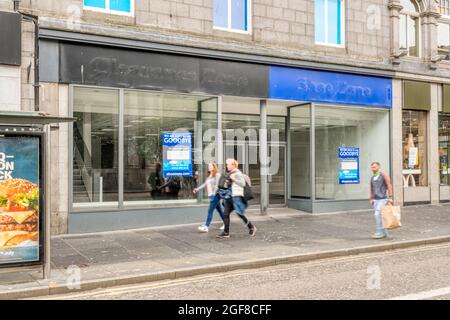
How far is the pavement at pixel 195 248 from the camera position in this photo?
7.59 metres

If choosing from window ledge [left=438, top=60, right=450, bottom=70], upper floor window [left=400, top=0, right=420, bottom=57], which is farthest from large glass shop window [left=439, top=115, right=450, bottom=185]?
upper floor window [left=400, top=0, right=420, bottom=57]

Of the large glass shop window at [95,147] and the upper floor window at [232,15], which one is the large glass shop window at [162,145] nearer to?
the large glass shop window at [95,147]

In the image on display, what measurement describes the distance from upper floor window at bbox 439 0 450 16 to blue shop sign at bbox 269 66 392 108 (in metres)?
4.58

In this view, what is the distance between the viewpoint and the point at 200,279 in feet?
25.8

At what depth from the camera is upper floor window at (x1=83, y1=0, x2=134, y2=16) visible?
12531mm

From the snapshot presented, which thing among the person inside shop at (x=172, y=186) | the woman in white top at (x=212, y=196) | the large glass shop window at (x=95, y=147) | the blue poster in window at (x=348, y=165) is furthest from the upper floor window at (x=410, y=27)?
the large glass shop window at (x=95, y=147)

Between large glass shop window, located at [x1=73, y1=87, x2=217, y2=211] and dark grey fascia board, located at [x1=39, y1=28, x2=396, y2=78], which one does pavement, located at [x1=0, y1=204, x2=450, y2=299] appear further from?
dark grey fascia board, located at [x1=39, y1=28, x2=396, y2=78]

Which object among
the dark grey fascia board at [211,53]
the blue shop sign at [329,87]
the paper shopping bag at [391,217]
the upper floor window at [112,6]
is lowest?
the paper shopping bag at [391,217]

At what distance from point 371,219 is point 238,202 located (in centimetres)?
546

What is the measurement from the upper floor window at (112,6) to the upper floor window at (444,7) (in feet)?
41.8

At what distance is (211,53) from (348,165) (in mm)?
6402

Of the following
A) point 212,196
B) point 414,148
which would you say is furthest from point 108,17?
point 414,148
